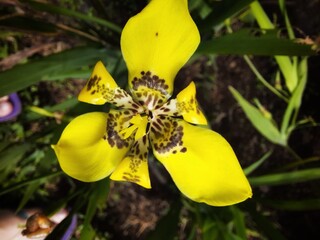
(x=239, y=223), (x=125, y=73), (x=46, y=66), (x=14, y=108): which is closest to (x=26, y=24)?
(x=46, y=66)

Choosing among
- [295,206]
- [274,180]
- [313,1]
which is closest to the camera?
[295,206]

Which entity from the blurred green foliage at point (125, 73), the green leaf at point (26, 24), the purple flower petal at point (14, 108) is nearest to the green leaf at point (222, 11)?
the blurred green foliage at point (125, 73)

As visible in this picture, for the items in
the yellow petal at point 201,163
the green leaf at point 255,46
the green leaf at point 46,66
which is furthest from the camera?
the green leaf at point 46,66

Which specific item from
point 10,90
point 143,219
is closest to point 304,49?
point 10,90

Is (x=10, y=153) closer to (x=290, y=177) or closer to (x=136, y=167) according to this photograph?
(x=136, y=167)

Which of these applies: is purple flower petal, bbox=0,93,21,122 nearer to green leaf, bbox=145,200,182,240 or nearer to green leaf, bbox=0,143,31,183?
green leaf, bbox=0,143,31,183

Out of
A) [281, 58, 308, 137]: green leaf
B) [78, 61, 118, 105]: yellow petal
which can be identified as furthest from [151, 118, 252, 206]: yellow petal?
[281, 58, 308, 137]: green leaf

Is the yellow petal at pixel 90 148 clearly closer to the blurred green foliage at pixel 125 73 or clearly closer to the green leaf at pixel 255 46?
the blurred green foliage at pixel 125 73

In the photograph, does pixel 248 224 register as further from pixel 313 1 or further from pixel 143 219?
pixel 313 1
